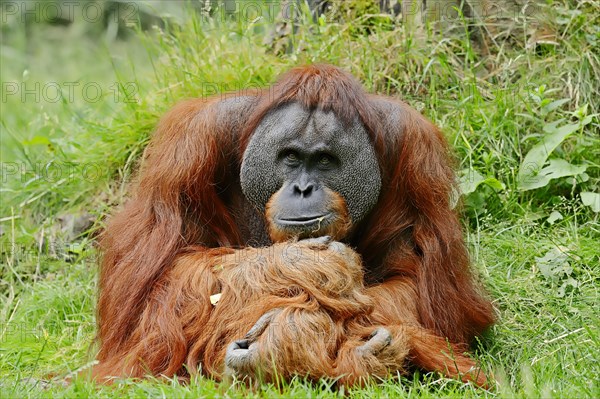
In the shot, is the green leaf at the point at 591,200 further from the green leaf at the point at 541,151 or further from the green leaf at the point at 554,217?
the green leaf at the point at 541,151

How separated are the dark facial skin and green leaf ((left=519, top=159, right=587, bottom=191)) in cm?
129

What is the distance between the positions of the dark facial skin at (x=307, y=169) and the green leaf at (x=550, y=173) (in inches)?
50.8

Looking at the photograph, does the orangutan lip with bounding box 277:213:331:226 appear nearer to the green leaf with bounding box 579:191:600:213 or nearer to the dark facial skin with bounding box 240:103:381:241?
the dark facial skin with bounding box 240:103:381:241

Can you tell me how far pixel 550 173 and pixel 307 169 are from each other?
1.68m

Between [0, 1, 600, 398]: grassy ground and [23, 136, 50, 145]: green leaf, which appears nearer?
[0, 1, 600, 398]: grassy ground

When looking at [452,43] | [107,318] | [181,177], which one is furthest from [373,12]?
[107,318]

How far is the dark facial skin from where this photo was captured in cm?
400

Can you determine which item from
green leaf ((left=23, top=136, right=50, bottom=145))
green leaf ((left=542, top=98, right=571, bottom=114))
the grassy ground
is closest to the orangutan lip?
the grassy ground

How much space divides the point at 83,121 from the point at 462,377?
3021 millimetres

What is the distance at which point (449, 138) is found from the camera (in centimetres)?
545

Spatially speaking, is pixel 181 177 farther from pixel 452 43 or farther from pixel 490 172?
pixel 452 43

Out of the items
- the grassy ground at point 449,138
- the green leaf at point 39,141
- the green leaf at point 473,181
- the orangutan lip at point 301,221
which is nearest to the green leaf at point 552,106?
the grassy ground at point 449,138

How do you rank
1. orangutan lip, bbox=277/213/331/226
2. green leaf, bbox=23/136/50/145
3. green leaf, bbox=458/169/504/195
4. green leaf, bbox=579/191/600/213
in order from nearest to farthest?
orangutan lip, bbox=277/213/331/226 → green leaf, bbox=579/191/600/213 → green leaf, bbox=458/169/504/195 → green leaf, bbox=23/136/50/145

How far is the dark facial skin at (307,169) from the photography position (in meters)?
4.00
